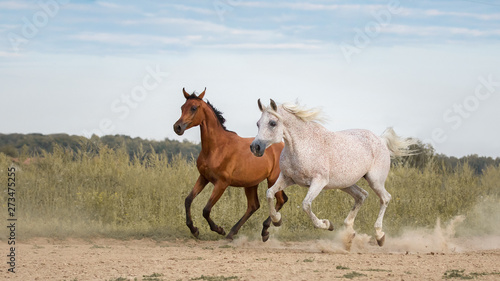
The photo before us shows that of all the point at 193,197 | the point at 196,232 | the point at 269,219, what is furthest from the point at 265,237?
the point at 193,197

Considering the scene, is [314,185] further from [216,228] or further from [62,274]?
[62,274]

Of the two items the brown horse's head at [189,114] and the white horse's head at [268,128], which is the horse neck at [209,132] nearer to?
the brown horse's head at [189,114]

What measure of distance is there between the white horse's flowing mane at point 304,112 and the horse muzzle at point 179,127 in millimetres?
2013

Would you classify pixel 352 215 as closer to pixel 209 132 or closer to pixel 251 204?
pixel 251 204

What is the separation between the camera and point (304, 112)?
9.78 m

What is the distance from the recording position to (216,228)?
37.8 feet

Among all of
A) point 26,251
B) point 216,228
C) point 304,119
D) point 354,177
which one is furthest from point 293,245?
point 26,251

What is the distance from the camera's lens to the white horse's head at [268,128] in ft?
30.5

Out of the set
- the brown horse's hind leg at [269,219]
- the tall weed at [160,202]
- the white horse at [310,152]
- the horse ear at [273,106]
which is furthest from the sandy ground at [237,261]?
the horse ear at [273,106]

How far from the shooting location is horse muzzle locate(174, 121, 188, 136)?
10.8 m

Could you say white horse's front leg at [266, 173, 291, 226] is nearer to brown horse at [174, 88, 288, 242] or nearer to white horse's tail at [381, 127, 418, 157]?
brown horse at [174, 88, 288, 242]

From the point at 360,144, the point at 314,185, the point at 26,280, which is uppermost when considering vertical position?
the point at 360,144

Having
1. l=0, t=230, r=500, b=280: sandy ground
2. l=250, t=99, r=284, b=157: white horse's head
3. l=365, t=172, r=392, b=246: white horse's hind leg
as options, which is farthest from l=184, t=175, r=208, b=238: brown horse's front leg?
l=365, t=172, r=392, b=246: white horse's hind leg

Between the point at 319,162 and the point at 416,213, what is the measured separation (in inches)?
227
